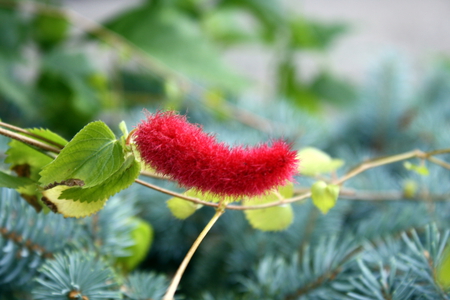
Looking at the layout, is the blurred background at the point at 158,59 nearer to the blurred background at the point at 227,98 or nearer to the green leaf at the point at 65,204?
the blurred background at the point at 227,98

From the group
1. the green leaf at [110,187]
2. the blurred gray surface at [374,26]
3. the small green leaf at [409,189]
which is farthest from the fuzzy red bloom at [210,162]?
the blurred gray surface at [374,26]

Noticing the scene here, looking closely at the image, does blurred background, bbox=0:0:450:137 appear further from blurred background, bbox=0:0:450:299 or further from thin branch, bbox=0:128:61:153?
thin branch, bbox=0:128:61:153

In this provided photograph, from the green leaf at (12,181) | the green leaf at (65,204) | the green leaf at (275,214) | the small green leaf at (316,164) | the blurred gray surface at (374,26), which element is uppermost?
the blurred gray surface at (374,26)

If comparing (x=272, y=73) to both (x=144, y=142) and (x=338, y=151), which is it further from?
(x=144, y=142)

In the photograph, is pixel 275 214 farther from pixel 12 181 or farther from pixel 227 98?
pixel 227 98

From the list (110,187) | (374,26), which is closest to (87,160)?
(110,187)

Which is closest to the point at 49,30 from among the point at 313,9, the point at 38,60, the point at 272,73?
the point at 38,60
